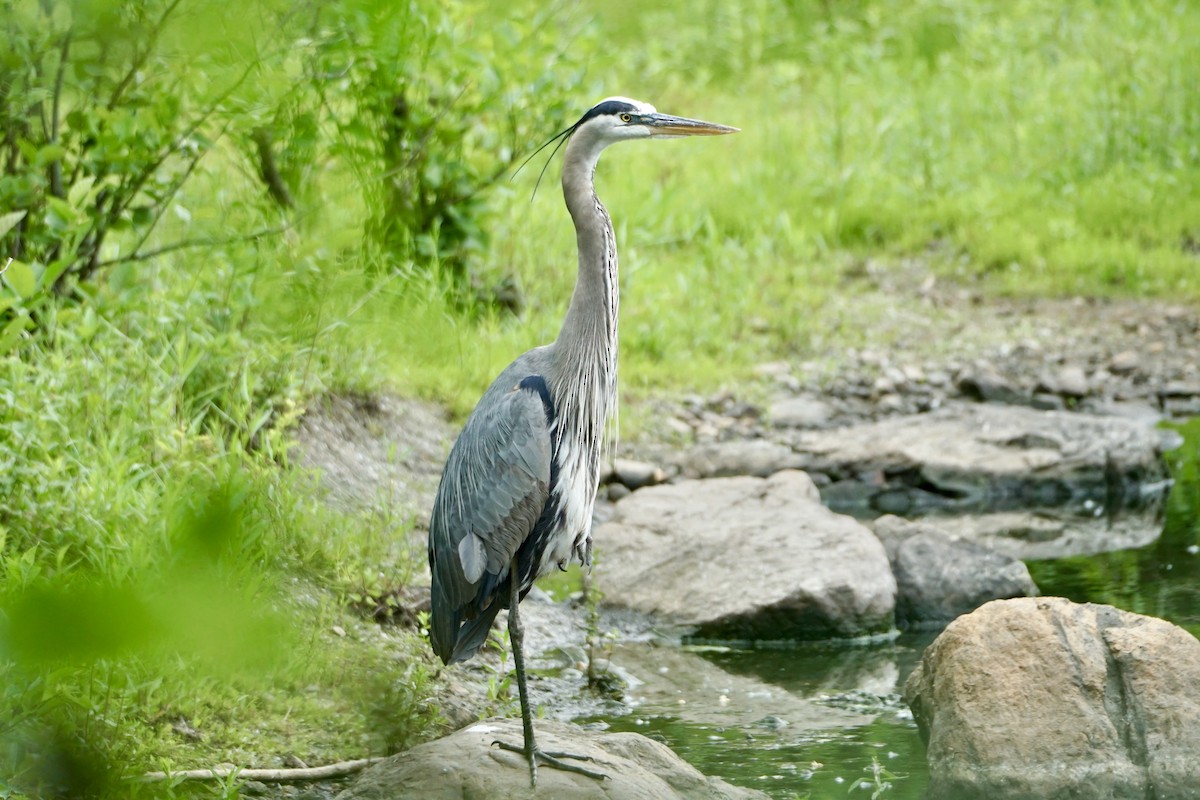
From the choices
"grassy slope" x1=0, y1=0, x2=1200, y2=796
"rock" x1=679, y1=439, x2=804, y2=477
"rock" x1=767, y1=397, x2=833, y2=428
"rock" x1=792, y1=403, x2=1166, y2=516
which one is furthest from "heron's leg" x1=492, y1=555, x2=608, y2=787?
"rock" x1=767, y1=397, x2=833, y2=428

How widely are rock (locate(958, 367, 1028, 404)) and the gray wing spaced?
4.48 metres

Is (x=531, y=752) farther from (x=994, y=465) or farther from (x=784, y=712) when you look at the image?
(x=994, y=465)

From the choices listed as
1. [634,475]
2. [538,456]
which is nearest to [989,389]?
[634,475]

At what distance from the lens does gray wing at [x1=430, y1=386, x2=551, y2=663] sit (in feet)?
11.8

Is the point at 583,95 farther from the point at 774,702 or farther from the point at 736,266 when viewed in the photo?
the point at 774,702

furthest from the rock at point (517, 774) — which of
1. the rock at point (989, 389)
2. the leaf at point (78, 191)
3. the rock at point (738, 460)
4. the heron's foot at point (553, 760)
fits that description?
the rock at point (989, 389)

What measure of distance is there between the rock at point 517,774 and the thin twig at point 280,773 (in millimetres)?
244

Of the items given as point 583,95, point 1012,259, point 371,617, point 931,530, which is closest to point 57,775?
point 371,617

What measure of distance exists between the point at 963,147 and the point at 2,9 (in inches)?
328

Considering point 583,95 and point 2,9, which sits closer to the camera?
point 2,9

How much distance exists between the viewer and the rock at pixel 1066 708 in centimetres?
360

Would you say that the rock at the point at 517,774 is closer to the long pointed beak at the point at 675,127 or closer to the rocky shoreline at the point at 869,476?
the rocky shoreline at the point at 869,476

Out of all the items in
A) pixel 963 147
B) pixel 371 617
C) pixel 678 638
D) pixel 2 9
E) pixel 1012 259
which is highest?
pixel 2 9

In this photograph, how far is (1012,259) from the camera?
356 inches
